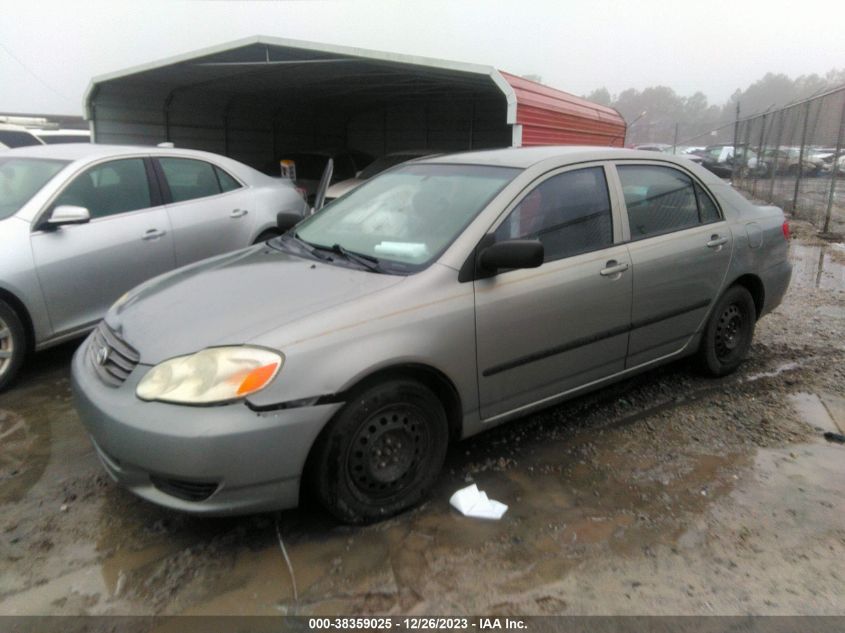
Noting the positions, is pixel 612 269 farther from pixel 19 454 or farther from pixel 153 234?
pixel 153 234

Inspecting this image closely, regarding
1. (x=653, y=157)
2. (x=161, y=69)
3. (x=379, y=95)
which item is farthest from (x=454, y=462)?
(x=379, y=95)

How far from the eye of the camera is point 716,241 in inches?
158

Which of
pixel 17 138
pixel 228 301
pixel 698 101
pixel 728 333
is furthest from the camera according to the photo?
pixel 698 101

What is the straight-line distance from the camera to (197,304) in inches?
111

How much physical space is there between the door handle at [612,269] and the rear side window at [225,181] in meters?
3.71

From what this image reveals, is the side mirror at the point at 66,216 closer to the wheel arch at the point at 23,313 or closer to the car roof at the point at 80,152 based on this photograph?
the wheel arch at the point at 23,313

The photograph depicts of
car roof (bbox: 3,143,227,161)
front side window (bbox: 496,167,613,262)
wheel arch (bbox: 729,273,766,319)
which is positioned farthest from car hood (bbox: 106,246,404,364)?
wheel arch (bbox: 729,273,766,319)

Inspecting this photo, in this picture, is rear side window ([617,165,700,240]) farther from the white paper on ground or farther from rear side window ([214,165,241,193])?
rear side window ([214,165,241,193])

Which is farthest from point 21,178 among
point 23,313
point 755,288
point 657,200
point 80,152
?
point 755,288

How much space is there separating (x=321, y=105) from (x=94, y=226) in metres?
9.37

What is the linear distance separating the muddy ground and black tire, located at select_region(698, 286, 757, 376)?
1.56 feet

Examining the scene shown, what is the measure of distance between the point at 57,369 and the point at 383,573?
3348mm

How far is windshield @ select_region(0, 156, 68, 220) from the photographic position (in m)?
4.39

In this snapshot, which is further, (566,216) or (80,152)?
(80,152)
